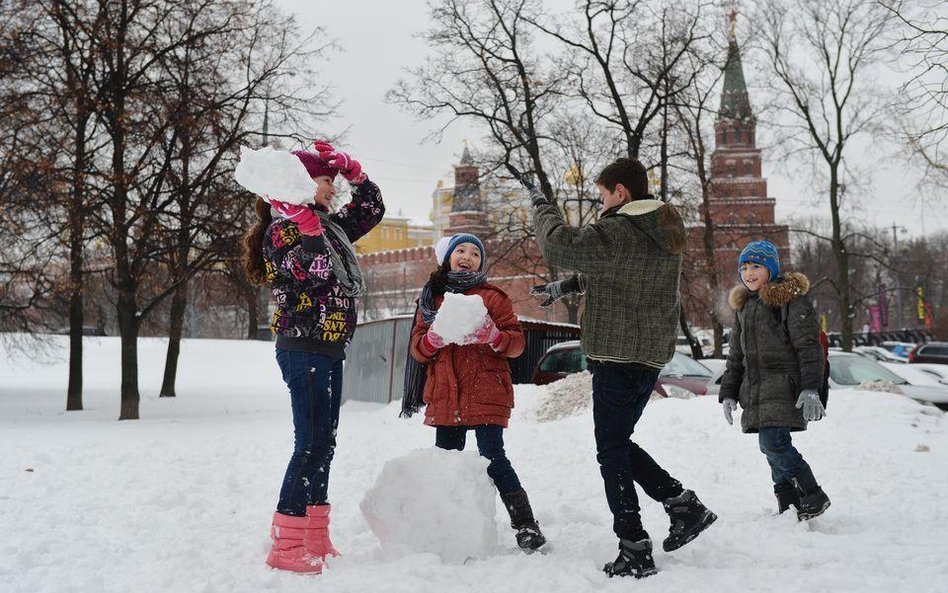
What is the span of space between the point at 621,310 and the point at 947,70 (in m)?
9.48

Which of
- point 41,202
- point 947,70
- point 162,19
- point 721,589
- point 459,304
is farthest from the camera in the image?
point 162,19

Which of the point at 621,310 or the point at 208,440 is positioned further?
the point at 208,440

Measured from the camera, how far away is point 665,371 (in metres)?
13.4

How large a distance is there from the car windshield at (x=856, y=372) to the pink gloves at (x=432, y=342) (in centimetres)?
936

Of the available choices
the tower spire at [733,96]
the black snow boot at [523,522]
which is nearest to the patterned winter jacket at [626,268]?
the black snow boot at [523,522]

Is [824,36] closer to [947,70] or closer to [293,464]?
[947,70]

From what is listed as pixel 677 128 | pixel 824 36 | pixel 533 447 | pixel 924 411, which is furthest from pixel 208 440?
pixel 824 36

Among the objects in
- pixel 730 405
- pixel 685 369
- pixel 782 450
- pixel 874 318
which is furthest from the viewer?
pixel 874 318

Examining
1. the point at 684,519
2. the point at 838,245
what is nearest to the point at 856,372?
the point at 684,519

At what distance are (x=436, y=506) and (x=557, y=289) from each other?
1.16m

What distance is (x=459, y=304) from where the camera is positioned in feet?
14.4

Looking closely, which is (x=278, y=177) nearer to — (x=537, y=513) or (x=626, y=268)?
(x=626, y=268)

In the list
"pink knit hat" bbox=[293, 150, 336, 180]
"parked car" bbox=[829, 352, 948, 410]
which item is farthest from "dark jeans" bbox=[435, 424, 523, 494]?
"parked car" bbox=[829, 352, 948, 410]

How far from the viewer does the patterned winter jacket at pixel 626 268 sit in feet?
13.0
